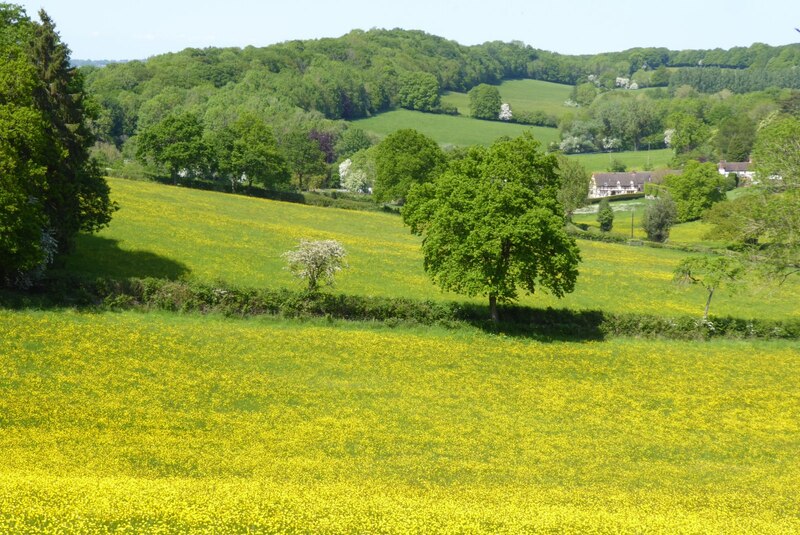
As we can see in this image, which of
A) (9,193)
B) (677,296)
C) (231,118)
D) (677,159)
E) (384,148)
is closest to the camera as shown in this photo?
(9,193)

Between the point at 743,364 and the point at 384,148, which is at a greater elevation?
the point at 384,148

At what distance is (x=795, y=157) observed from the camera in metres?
53.6

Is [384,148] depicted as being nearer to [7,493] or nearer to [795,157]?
[795,157]

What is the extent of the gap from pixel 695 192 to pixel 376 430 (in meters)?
115

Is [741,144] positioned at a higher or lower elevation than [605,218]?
higher

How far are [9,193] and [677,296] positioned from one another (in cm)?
5306

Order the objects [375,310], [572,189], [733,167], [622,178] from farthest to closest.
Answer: [622,178], [733,167], [572,189], [375,310]

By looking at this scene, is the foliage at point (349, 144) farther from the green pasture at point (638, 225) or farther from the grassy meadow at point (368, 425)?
the grassy meadow at point (368, 425)

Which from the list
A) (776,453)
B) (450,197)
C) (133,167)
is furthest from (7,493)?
(133,167)

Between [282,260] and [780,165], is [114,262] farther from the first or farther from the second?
[780,165]

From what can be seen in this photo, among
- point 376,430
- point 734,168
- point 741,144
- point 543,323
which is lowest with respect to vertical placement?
point 376,430

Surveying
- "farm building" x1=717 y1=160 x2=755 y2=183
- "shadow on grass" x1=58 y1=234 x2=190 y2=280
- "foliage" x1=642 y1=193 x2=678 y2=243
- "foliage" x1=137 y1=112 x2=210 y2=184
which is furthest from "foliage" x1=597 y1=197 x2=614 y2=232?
"shadow on grass" x1=58 y1=234 x2=190 y2=280

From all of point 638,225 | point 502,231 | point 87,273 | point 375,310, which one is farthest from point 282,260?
point 638,225

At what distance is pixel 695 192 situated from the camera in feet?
440
